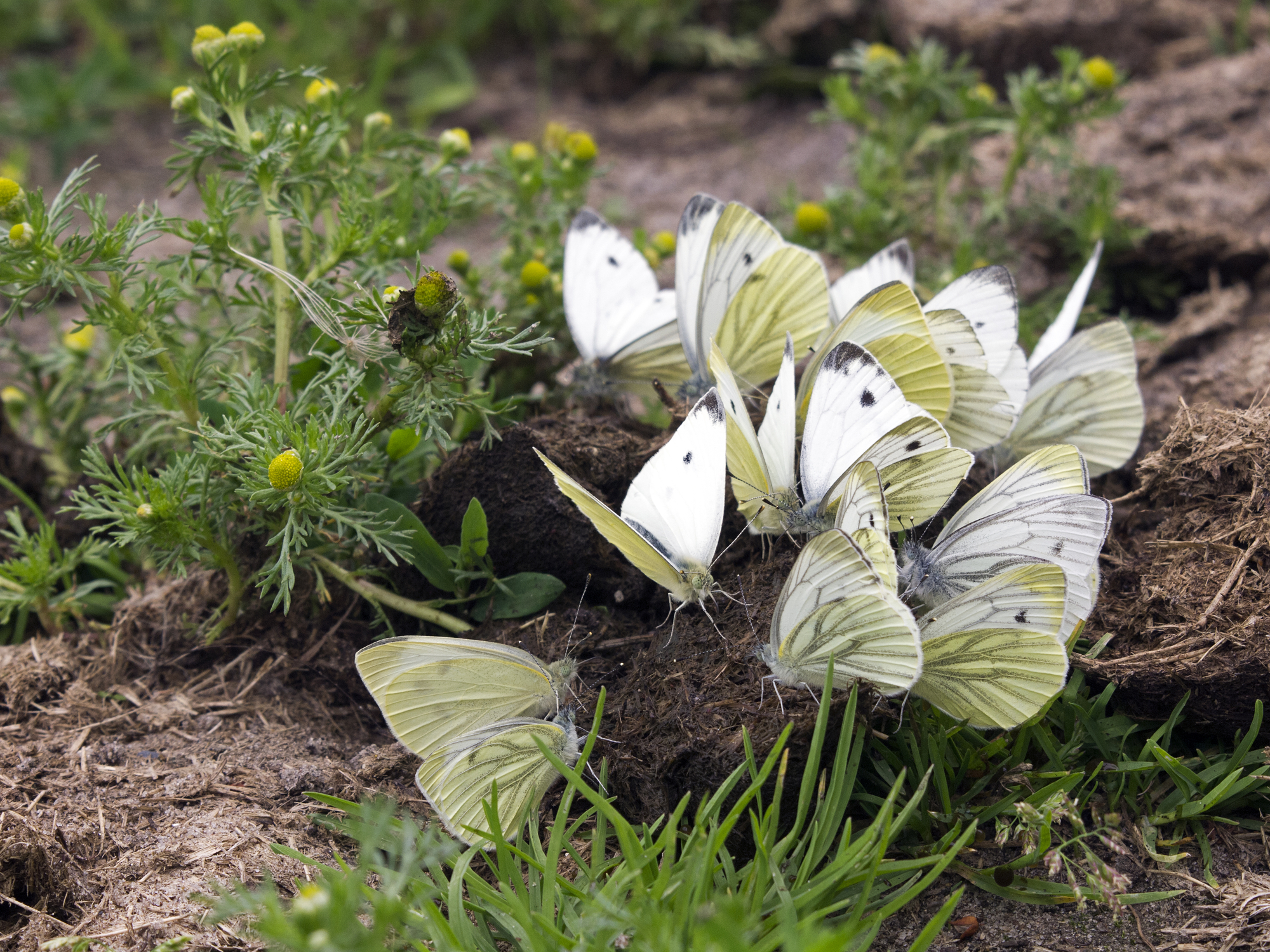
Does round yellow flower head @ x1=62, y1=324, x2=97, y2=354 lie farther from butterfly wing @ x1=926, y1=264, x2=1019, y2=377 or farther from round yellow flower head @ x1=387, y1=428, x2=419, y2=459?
butterfly wing @ x1=926, y1=264, x2=1019, y2=377

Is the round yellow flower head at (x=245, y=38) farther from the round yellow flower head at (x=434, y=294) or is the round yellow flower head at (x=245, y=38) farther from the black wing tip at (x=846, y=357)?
the black wing tip at (x=846, y=357)

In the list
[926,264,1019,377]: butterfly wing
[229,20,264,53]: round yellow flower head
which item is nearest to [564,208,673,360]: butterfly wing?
[926,264,1019,377]: butterfly wing

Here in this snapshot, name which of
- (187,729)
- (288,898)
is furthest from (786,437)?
(187,729)

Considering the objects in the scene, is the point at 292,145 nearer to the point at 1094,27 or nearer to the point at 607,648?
the point at 607,648

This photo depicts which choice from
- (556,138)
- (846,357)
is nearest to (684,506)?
(846,357)

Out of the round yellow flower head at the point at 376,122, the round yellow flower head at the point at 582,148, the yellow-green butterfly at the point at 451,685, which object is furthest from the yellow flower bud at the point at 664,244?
the yellow-green butterfly at the point at 451,685

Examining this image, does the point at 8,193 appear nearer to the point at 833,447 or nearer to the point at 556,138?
the point at 833,447
